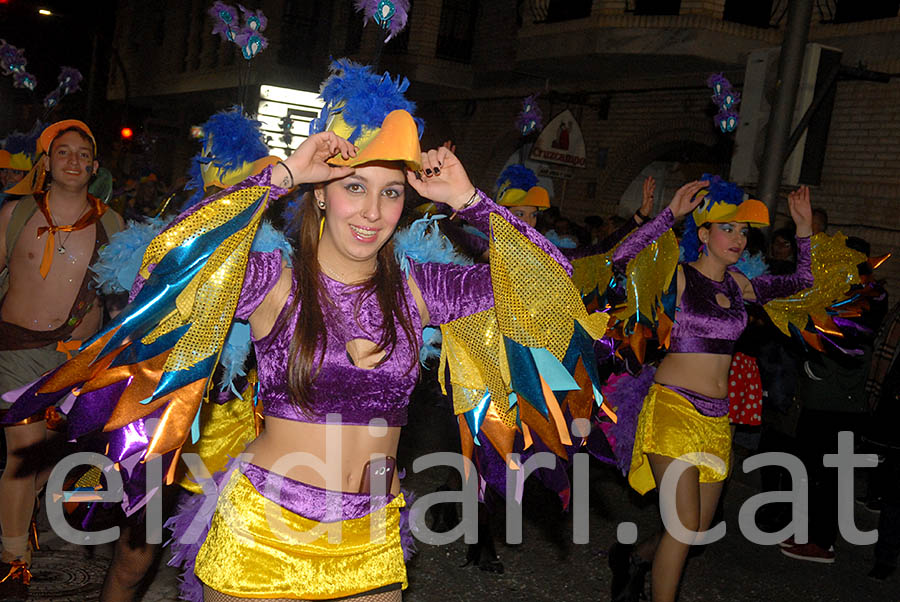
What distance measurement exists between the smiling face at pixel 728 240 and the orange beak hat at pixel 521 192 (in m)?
1.34

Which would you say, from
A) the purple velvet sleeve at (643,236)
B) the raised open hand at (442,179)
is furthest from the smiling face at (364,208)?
the purple velvet sleeve at (643,236)

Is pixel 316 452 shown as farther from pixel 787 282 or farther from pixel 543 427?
pixel 787 282

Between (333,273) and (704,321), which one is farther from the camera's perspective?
(704,321)

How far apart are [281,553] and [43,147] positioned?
140 inches

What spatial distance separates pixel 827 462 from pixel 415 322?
15.2 ft

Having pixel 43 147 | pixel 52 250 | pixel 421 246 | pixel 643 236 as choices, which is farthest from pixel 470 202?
pixel 43 147

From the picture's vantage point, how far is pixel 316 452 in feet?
8.72

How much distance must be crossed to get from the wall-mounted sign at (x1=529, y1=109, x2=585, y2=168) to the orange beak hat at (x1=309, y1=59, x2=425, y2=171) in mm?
9863

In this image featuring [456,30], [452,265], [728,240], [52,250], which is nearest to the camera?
[452,265]

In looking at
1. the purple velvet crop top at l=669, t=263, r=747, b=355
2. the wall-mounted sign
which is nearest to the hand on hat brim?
the purple velvet crop top at l=669, t=263, r=747, b=355

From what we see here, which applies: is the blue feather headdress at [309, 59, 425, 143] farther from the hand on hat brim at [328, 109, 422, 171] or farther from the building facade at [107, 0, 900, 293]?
the building facade at [107, 0, 900, 293]

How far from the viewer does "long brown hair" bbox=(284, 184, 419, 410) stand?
2635mm

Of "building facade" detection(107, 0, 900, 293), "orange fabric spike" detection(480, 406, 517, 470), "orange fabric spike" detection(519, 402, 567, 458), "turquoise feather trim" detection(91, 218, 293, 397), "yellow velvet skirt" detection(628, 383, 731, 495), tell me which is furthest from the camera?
"building facade" detection(107, 0, 900, 293)

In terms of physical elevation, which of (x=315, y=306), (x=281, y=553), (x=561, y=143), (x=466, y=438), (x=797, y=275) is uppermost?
(x=561, y=143)
